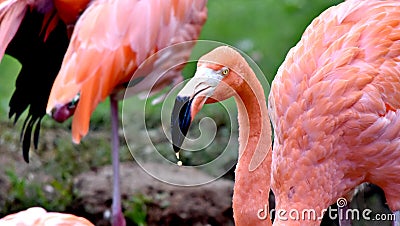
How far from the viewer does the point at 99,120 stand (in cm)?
616

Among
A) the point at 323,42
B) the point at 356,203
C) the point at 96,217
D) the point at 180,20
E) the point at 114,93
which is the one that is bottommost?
the point at 96,217

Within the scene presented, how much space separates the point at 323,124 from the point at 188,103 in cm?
65

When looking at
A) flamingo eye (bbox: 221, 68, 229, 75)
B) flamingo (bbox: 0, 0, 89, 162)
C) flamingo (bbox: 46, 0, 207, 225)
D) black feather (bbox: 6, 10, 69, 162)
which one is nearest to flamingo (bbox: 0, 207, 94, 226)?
flamingo (bbox: 46, 0, 207, 225)

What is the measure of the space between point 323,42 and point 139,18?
0.96 meters

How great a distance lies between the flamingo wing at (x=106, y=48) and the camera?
12.4ft

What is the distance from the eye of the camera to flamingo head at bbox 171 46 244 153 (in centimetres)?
292

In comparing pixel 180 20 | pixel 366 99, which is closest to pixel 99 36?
pixel 180 20

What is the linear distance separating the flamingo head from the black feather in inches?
55.9

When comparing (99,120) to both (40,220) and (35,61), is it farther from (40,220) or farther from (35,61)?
(40,220)

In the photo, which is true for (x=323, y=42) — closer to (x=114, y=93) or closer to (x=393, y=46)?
(x=393, y=46)

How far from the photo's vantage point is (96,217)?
15.8 ft

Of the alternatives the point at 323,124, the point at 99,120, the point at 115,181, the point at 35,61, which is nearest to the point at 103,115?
the point at 99,120

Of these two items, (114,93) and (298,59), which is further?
(114,93)

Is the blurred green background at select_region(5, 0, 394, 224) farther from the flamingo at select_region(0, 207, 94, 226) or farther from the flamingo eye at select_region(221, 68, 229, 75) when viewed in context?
the flamingo eye at select_region(221, 68, 229, 75)
